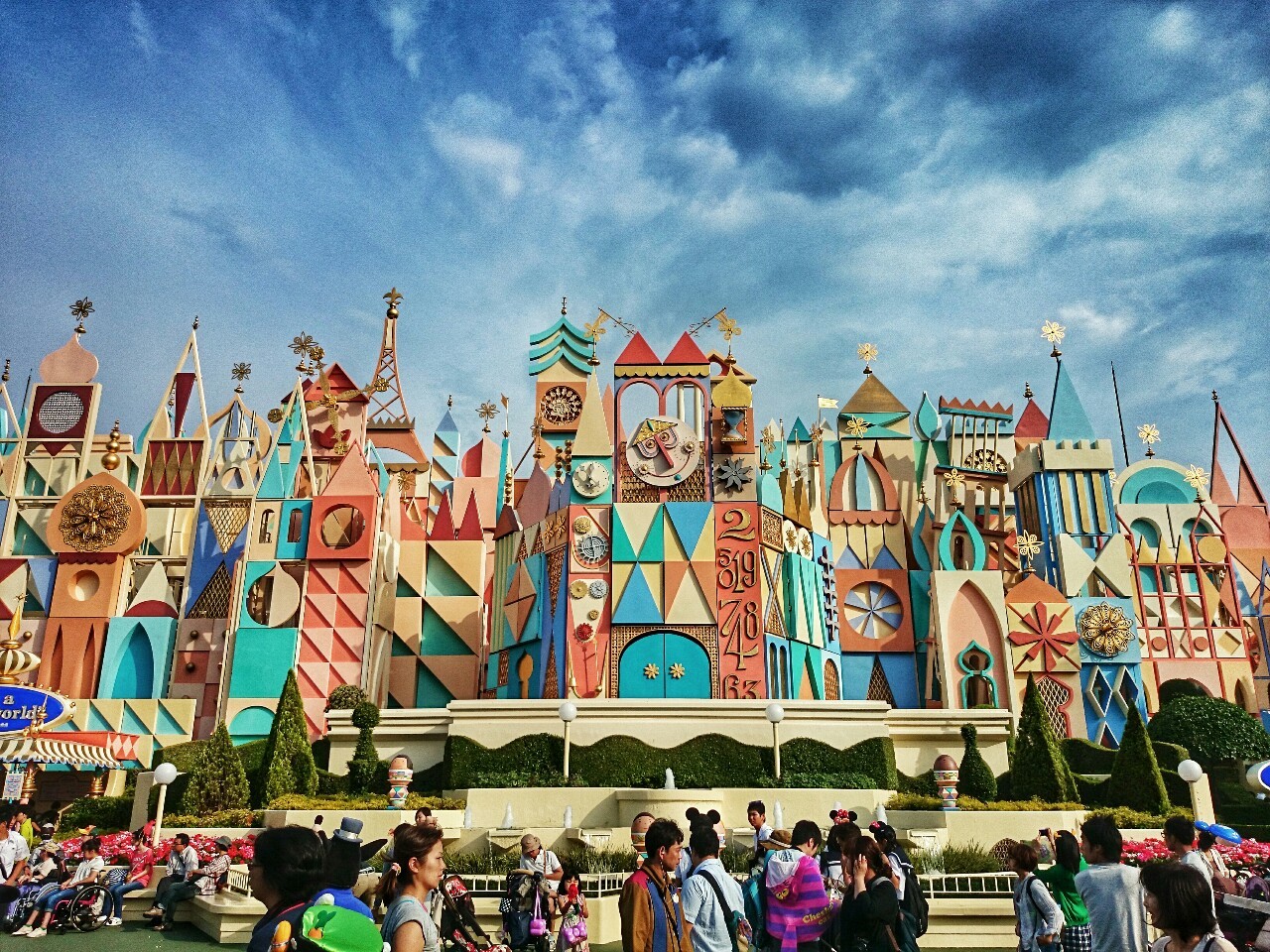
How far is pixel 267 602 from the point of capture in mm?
36531

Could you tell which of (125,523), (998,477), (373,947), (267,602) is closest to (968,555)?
(998,477)

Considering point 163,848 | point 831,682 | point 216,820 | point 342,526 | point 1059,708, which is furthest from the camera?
point 342,526

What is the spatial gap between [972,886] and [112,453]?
39362mm

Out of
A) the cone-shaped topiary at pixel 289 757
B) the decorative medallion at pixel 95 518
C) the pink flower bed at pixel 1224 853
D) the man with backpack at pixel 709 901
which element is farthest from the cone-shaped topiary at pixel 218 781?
the man with backpack at pixel 709 901

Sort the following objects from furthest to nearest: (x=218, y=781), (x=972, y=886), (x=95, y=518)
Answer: (x=95, y=518) → (x=218, y=781) → (x=972, y=886)

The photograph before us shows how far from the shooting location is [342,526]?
1487 inches

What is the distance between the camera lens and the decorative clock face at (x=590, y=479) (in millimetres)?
33469

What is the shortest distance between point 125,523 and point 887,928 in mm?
38955

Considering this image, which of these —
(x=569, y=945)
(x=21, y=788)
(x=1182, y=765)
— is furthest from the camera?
(x=21, y=788)

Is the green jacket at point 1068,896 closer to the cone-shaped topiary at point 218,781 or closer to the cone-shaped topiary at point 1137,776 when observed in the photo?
the cone-shaped topiary at point 1137,776

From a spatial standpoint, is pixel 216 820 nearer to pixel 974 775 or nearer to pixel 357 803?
pixel 357 803

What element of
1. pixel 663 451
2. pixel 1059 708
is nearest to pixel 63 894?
pixel 663 451

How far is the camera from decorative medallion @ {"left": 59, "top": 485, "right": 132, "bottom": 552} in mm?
39000

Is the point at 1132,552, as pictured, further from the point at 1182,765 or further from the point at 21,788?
the point at 21,788
